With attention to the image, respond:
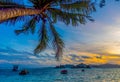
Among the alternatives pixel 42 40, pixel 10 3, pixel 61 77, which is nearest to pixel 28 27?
pixel 42 40

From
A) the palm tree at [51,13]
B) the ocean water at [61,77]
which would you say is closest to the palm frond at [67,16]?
the palm tree at [51,13]

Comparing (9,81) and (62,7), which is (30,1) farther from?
(9,81)

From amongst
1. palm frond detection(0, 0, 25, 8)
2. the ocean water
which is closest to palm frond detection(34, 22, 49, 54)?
palm frond detection(0, 0, 25, 8)

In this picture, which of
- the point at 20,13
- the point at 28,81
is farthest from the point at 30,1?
the point at 28,81

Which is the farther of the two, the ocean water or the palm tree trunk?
the ocean water

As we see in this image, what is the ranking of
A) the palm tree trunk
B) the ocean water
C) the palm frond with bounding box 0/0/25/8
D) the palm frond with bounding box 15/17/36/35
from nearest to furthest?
the palm tree trunk
the palm frond with bounding box 0/0/25/8
the palm frond with bounding box 15/17/36/35
the ocean water

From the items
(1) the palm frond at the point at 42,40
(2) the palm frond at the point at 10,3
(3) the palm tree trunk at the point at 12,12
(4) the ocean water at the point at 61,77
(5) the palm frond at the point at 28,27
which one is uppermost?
(2) the palm frond at the point at 10,3

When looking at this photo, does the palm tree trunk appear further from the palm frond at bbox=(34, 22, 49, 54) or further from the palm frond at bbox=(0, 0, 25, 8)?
the palm frond at bbox=(34, 22, 49, 54)

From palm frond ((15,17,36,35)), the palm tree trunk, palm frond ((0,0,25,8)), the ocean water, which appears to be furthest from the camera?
the ocean water

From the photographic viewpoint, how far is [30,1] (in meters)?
9.56

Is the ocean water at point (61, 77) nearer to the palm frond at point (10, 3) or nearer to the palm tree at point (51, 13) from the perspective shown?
the palm tree at point (51, 13)

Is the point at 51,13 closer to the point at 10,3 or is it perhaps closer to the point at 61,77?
the point at 10,3

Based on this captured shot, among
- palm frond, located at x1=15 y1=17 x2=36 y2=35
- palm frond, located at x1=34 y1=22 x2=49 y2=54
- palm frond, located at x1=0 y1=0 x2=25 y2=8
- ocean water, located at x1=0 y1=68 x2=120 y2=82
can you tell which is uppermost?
palm frond, located at x1=0 y1=0 x2=25 y2=8

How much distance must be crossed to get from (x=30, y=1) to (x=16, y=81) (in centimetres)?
4588
